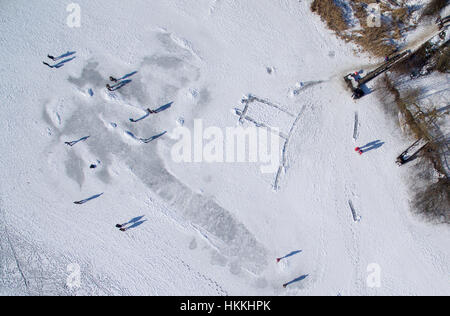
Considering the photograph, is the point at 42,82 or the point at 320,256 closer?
the point at 320,256

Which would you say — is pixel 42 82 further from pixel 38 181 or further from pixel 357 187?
pixel 357 187

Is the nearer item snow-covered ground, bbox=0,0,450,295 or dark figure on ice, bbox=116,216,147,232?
snow-covered ground, bbox=0,0,450,295

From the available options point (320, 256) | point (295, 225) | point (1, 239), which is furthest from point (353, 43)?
point (1, 239)

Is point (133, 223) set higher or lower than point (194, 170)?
lower

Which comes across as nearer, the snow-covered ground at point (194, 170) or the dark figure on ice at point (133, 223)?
the snow-covered ground at point (194, 170)

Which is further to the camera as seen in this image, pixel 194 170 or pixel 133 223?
pixel 194 170

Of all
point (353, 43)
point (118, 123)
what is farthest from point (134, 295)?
point (353, 43)
